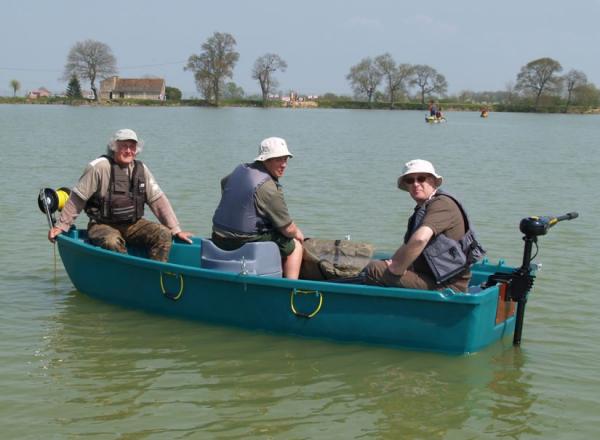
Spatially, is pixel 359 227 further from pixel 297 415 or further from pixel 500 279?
pixel 297 415

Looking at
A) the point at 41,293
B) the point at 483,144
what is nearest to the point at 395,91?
the point at 483,144

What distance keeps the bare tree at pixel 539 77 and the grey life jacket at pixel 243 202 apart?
374 ft

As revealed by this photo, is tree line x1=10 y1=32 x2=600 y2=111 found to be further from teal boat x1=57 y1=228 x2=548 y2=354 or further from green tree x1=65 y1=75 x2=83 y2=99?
teal boat x1=57 y1=228 x2=548 y2=354

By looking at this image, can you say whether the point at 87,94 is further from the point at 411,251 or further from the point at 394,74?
the point at 411,251

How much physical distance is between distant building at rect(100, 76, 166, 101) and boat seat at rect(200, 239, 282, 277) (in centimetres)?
11575

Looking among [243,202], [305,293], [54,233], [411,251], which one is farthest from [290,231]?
[54,233]

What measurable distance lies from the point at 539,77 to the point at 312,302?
385 ft

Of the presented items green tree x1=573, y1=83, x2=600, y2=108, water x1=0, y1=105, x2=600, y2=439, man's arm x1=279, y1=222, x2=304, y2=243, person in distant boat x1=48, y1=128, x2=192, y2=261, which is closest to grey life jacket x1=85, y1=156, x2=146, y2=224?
person in distant boat x1=48, y1=128, x2=192, y2=261

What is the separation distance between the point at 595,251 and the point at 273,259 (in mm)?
5748

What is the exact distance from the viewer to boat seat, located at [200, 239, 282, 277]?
6969mm

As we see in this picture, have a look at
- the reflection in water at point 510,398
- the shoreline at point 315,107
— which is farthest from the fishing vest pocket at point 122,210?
the shoreline at point 315,107

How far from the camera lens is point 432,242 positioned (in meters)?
6.27

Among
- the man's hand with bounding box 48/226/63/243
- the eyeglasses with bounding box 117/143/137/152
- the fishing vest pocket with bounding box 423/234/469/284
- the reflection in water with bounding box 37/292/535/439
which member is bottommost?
the reflection in water with bounding box 37/292/535/439

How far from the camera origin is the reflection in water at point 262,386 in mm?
5457
